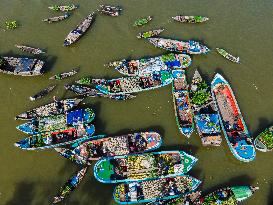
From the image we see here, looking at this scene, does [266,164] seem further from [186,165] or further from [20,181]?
[20,181]

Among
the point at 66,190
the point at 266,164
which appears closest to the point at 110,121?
the point at 66,190

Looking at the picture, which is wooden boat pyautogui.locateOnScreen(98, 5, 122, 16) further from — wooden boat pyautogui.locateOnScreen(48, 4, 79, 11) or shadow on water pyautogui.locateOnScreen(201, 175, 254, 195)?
shadow on water pyautogui.locateOnScreen(201, 175, 254, 195)

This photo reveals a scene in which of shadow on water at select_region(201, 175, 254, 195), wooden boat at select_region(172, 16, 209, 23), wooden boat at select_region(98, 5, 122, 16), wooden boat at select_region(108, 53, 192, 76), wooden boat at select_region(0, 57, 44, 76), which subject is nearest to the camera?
shadow on water at select_region(201, 175, 254, 195)

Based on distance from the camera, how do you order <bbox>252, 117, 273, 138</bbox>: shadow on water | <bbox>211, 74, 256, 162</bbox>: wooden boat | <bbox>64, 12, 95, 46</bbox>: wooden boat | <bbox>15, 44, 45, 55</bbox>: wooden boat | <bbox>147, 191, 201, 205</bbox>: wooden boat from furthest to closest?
<bbox>64, 12, 95, 46</bbox>: wooden boat < <bbox>15, 44, 45, 55</bbox>: wooden boat < <bbox>252, 117, 273, 138</bbox>: shadow on water < <bbox>211, 74, 256, 162</bbox>: wooden boat < <bbox>147, 191, 201, 205</bbox>: wooden boat

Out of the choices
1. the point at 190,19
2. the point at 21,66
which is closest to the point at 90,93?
the point at 21,66

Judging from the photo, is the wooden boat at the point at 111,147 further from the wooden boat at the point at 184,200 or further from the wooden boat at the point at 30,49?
the wooden boat at the point at 30,49

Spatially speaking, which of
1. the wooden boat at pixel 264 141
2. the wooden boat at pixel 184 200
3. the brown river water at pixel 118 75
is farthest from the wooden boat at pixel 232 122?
the wooden boat at pixel 184 200

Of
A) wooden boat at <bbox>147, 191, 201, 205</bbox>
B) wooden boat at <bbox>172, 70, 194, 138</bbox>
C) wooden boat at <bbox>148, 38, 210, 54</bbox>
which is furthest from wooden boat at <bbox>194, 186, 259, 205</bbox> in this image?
wooden boat at <bbox>148, 38, 210, 54</bbox>
